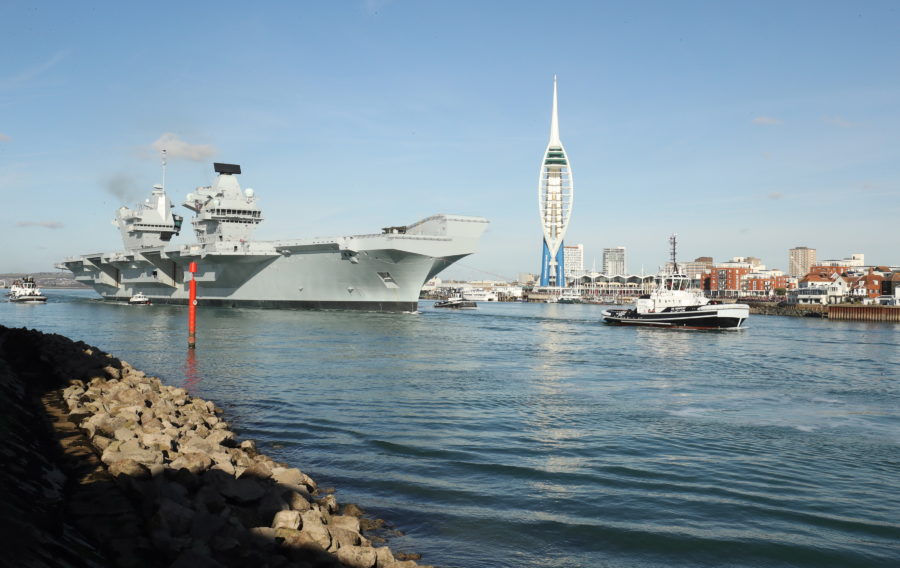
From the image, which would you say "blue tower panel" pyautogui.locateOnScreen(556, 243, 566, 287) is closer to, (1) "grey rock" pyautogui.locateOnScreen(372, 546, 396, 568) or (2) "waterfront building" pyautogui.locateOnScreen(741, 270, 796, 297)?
(2) "waterfront building" pyautogui.locateOnScreen(741, 270, 796, 297)

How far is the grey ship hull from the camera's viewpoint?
3981 cm

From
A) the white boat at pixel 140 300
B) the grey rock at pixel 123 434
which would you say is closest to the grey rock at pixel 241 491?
the grey rock at pixel 123 434

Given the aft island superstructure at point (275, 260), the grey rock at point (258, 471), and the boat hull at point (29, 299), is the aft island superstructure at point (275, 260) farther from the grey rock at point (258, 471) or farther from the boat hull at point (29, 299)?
the grey rock at point (258, 471)

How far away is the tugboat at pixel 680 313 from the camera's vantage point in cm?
4206

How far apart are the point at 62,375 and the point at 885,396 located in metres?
18.2

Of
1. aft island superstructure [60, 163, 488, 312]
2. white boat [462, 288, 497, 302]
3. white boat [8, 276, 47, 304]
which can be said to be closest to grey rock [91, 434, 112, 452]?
aft island superstructure [60, 163, 488, 312]

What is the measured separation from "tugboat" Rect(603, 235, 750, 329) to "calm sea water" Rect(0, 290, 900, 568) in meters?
17.4

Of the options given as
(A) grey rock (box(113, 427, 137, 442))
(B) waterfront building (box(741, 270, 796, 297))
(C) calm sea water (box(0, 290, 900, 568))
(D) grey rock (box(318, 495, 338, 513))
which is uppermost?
(B) waterfront building (box(741, 270, 796, 297))

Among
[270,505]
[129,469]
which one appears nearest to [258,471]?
[270,505]

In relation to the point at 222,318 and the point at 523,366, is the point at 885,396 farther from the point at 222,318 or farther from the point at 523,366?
the point at 222,318

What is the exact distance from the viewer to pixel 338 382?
54.2 ft

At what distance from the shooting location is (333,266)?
139 ft

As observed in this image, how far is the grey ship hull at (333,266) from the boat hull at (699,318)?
12847 millimetres

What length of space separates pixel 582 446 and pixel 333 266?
110 feet
